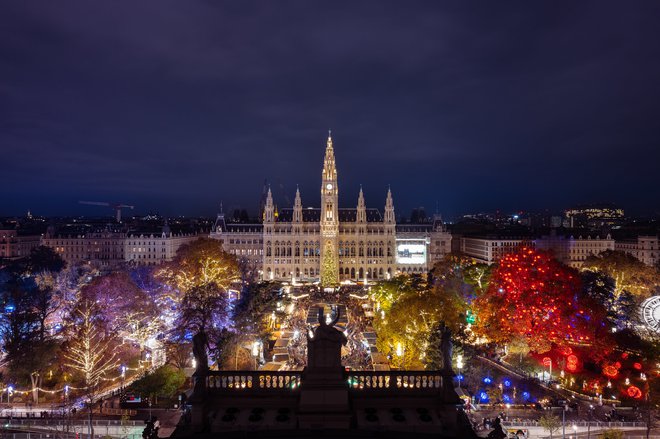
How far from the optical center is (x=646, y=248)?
106m

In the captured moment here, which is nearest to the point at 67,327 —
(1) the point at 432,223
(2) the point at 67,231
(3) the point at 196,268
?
(3) the point at 196,268

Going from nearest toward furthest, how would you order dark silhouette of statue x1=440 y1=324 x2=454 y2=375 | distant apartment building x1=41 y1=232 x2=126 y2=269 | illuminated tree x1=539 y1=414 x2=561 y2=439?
1. dark silhouette of statue x1=440 y1=324 x2=454 y2=375
2. illuminated tree x1=539 y1=414 x2=561 y2=439
3. distant apartment building x1=41 y1=232 x2=126 y2=269

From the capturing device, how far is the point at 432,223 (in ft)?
412

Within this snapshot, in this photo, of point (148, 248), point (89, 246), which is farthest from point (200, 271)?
point (89, 246)

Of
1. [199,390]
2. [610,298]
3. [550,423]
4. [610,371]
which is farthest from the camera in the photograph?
[610,298]

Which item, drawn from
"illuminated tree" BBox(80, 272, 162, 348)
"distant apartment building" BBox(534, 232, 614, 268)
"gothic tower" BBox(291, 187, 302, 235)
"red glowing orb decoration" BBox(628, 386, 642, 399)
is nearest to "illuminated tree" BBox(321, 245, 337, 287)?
"gothic tower" BBox(291, 187, 302, 235)

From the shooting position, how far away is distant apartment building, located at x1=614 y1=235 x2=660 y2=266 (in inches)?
4102

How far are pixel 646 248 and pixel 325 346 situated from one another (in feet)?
389

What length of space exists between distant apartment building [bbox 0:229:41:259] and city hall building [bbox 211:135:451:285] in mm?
63517

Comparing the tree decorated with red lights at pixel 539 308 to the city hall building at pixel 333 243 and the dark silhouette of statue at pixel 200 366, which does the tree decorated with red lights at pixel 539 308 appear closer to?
the dark silhouette of statue at pixel 200 366

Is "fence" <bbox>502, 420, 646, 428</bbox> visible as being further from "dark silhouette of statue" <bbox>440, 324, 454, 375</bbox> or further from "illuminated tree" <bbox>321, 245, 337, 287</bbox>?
"illuminated tree" <bbox>321, 245, 337, 287</bbox>

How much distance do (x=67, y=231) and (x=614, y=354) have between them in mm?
138373

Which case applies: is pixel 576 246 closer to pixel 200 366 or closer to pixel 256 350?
pixel 256 350

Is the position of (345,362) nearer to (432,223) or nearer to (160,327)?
(160,327)
